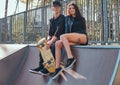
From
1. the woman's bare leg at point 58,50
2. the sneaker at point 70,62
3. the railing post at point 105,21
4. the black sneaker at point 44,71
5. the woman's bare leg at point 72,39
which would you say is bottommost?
the black sneaker at point 44,71

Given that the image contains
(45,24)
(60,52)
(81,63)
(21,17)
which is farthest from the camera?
(21,17)

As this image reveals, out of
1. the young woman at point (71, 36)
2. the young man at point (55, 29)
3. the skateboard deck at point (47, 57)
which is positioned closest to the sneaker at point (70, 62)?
the young woman at point (71, 36)

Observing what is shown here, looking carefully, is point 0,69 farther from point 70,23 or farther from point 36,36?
point 36,36

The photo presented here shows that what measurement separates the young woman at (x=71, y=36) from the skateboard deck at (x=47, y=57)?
0.99 feet

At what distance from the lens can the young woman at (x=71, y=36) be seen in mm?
7016

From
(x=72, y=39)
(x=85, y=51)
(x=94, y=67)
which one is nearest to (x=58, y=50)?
(x=72, y=39)

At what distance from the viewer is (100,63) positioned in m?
6.19

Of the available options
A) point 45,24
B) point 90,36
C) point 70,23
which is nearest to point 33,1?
point 45,24

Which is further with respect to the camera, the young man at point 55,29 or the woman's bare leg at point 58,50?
the young man at point 55,29

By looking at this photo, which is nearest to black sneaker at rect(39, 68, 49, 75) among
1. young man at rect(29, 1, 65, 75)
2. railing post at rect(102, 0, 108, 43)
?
young man at rect(29, 1, 65, 75)

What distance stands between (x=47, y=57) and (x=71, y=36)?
2.58 ft

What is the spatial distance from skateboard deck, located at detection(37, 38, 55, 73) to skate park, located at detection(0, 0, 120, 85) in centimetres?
23

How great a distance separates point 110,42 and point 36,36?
14.8 ft

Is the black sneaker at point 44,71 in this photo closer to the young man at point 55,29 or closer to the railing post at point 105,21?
the young man at point 55,29
